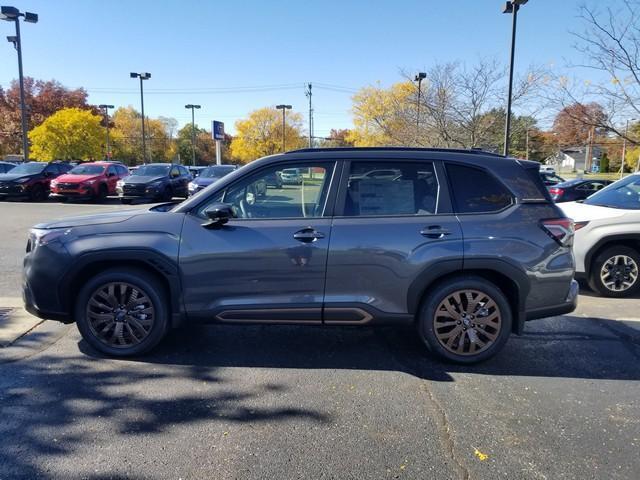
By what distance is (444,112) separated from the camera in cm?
1856

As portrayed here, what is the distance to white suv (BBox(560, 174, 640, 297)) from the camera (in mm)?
5984

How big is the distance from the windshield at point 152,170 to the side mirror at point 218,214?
1619 centimetres

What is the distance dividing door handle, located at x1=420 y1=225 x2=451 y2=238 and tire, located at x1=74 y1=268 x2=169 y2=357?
2.25 metres

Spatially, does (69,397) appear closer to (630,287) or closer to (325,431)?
(325,431)

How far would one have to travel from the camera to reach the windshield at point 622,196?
6.32 m

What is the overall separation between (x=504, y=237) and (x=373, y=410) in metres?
1.78

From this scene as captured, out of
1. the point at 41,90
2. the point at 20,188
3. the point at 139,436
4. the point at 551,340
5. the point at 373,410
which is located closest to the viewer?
the point at 139,436

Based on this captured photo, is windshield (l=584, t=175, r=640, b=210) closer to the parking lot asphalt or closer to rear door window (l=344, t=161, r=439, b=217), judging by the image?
the parking lot asphalt

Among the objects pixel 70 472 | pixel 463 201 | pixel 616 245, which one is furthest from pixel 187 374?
pixel 616 245

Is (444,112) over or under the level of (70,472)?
over

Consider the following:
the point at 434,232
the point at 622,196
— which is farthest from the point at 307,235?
the point at 622,196

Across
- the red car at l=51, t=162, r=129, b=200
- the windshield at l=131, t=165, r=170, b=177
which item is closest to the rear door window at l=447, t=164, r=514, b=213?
the windshield at l=131, t=165, r=170, b=177

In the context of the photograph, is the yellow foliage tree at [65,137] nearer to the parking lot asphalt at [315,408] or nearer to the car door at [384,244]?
the parking lot asphalt at [315,408]

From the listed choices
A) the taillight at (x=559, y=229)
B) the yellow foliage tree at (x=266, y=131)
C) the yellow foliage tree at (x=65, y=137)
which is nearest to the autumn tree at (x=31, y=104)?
the yellow foliage tree at (x=65, y=137)
